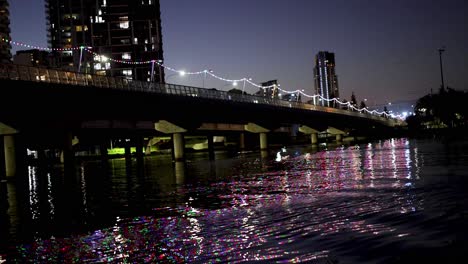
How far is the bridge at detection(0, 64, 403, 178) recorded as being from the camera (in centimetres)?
4397

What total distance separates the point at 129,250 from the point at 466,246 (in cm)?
667

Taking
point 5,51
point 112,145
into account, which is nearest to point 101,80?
point 112,145

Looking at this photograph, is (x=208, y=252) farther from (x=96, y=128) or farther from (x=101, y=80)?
(x=96, y=128)

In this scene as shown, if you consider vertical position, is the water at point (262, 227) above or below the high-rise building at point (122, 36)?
Answer: below

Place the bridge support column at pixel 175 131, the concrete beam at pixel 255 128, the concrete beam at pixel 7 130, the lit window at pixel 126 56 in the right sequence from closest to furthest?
the concrete beam at pixel 7 130
the bridge support column at pixel 175 131
the concrete beam at pixel 255 128
the lit window at pixel 126 56

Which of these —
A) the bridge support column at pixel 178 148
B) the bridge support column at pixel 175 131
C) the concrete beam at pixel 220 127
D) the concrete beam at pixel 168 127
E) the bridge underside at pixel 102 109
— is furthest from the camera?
the concrete beam at pixel 220 127

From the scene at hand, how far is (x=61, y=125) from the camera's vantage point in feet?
167

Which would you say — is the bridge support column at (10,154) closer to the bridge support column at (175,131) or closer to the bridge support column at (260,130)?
the bridge support column at (175,131)

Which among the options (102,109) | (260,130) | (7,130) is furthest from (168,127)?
(260,130)

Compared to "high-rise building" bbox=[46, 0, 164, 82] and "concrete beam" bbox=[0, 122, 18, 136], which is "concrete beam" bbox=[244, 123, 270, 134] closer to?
"concrete beam" bbox=[0, 122, 18, 136]

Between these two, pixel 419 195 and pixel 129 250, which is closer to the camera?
pixel 129 250

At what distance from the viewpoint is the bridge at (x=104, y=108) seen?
44.0 m

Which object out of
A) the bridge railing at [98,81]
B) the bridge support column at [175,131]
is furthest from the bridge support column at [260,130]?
the bridge support column at [175,131]

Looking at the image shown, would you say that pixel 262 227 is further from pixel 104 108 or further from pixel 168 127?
pixel 168 127
